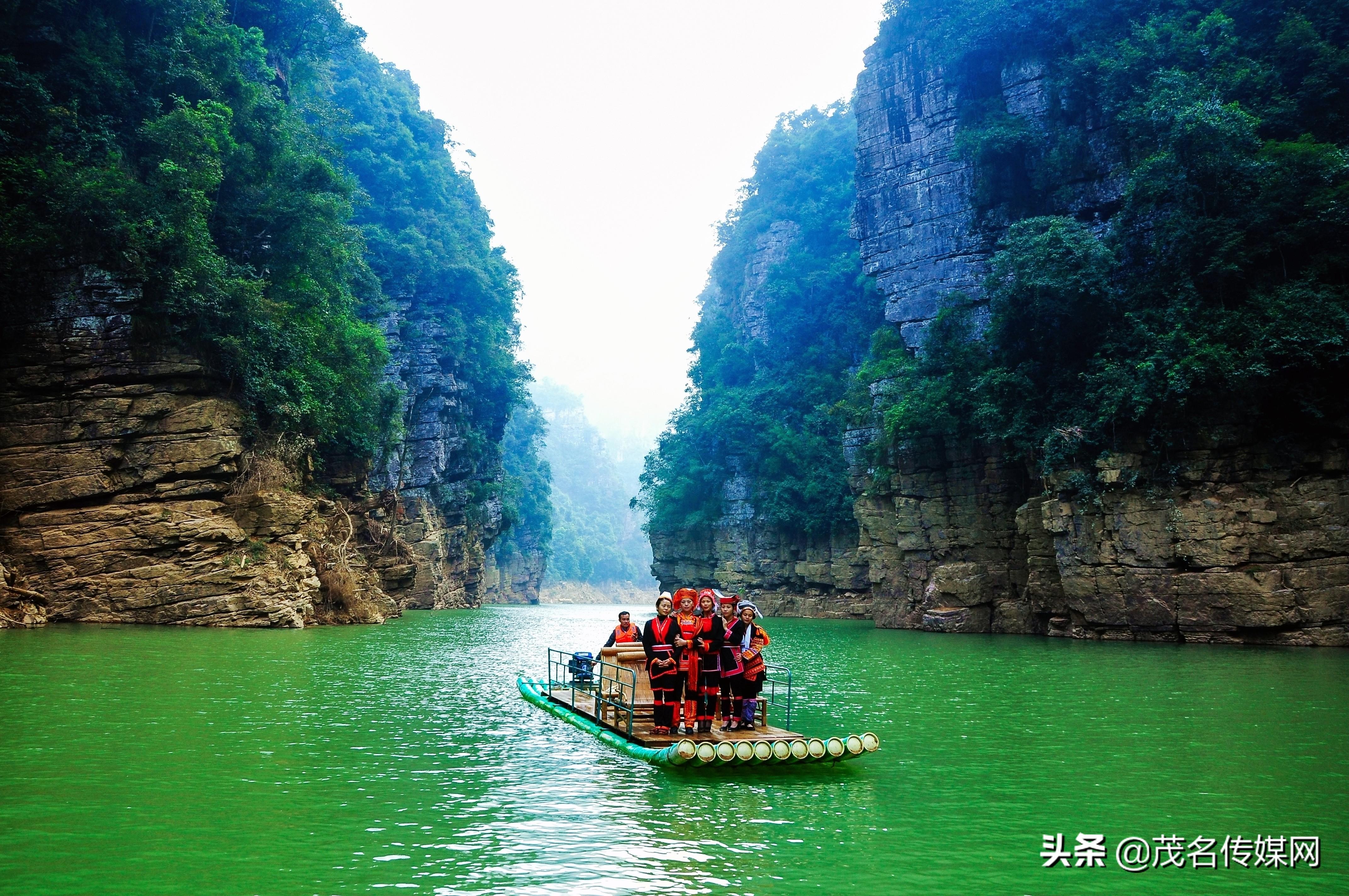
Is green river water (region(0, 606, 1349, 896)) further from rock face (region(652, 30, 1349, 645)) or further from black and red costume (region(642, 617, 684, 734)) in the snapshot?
rock face (region(652, 30, 1349, 645))

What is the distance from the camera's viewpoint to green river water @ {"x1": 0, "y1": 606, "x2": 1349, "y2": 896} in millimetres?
6332

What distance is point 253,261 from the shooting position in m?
31.7

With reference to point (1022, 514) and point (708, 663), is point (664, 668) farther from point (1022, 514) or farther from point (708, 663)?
point (1022, 514)

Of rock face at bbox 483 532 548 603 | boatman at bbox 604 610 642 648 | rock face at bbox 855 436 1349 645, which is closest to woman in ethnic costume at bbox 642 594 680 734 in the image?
boatman at bbox 604 610 642 648

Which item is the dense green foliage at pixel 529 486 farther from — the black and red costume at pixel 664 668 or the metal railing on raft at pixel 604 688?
the black and red costume at pixel 664 668

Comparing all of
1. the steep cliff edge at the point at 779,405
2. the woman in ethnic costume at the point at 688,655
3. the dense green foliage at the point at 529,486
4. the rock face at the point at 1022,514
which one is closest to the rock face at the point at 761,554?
the steep cliff edge at the point at 779,405

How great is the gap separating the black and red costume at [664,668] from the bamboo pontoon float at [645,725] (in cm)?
23

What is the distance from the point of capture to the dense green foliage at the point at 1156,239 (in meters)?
24.4

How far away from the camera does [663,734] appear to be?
10523 mm

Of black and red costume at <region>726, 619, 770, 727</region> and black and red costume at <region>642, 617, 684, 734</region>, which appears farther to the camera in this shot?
black and red costume at <region>726, 619, 770, 727</region>

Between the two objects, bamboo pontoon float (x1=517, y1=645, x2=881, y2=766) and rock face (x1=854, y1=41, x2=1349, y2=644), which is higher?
rock face (x1=854, y1=41, x2=1349, y2=644)

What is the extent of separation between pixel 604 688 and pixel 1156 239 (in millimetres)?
23065

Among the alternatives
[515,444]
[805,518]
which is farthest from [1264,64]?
[515,444]

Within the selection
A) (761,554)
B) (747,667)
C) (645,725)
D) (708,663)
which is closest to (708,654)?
A: (708,663)
